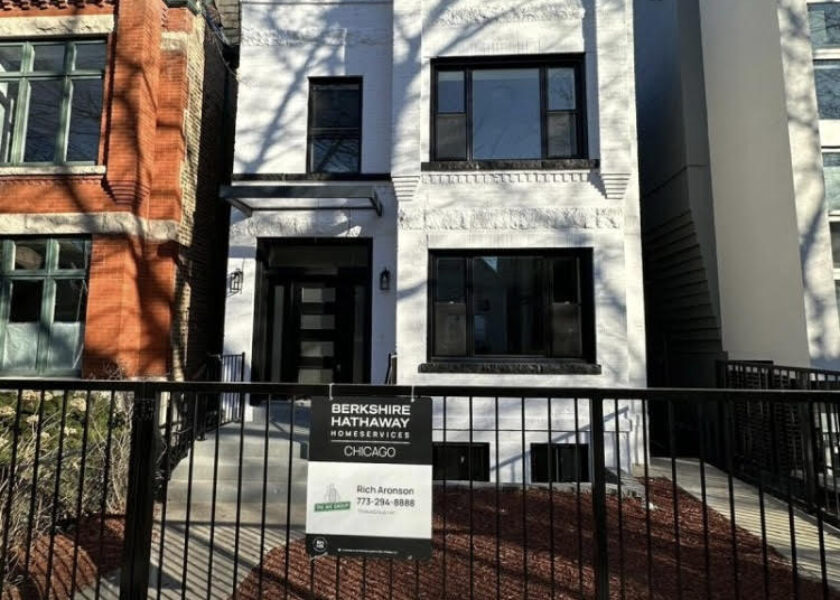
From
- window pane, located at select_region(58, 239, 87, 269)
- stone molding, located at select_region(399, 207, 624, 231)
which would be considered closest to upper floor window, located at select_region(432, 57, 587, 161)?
stone molding, located at select_region(399, 207, 624, 231)

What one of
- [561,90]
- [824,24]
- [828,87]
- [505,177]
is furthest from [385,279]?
[824,24]

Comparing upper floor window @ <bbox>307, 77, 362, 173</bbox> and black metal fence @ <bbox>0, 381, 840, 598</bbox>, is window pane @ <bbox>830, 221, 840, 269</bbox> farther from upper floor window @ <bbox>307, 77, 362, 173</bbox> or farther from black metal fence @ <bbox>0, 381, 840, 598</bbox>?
upper floor window @ <bbox>307, 77, 362, 173</bbox>

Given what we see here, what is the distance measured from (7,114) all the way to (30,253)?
101 inches

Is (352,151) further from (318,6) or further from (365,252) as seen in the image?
(318,6)

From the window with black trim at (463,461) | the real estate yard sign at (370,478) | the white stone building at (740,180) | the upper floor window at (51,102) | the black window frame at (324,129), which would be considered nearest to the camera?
the real estate yard sign at (370,478)

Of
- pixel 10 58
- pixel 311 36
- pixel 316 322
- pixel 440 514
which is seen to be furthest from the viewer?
pixel 316 322

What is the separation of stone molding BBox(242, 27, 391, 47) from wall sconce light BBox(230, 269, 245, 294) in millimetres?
4072

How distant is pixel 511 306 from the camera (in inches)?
316

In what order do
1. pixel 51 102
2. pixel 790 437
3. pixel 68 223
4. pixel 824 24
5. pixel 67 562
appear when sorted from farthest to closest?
pixel 51 102 → pixel 68 223 → pixel 824 24 → pixel 790 437 → pixel 67 562

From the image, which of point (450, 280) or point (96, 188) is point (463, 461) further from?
point (96, 188)

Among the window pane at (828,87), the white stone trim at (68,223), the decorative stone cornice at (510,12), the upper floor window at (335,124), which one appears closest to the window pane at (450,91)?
the decorative stone cornice at (510,12)

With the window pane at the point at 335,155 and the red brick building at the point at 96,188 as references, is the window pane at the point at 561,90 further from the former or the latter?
the red brick building at the point at 96,188

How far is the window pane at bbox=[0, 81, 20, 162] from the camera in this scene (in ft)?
28.8

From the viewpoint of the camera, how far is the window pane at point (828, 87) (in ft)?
25.1
